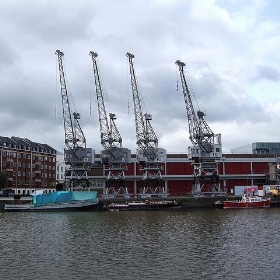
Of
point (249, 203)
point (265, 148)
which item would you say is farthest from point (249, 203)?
point (265, 148)

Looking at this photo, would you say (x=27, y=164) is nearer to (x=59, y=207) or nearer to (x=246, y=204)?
(x=59, y=207)

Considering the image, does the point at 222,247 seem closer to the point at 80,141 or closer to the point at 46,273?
the point at 46,273

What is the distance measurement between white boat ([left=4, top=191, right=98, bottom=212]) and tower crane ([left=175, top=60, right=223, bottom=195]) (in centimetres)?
3560

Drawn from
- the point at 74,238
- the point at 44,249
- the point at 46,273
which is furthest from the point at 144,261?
→ the point at 74,238

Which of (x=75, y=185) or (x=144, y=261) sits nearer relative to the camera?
(x=144, y=261)

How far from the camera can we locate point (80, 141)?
413ft

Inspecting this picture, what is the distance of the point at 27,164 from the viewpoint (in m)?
160

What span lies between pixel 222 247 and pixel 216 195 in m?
88.8

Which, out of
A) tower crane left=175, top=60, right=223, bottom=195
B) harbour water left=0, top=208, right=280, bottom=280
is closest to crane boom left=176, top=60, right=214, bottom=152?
tower crane left=175, top=60, right=223, bottom=195

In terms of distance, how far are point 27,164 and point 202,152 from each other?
69.3 metres

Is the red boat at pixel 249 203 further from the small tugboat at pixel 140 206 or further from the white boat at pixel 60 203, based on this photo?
the white boat at pixel 60 203

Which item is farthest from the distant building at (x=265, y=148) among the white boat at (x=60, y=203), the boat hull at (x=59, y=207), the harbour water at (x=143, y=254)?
the harbour water at (x=143, y=254)

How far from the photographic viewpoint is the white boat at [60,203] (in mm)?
98812

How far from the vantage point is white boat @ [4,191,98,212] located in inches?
3890
